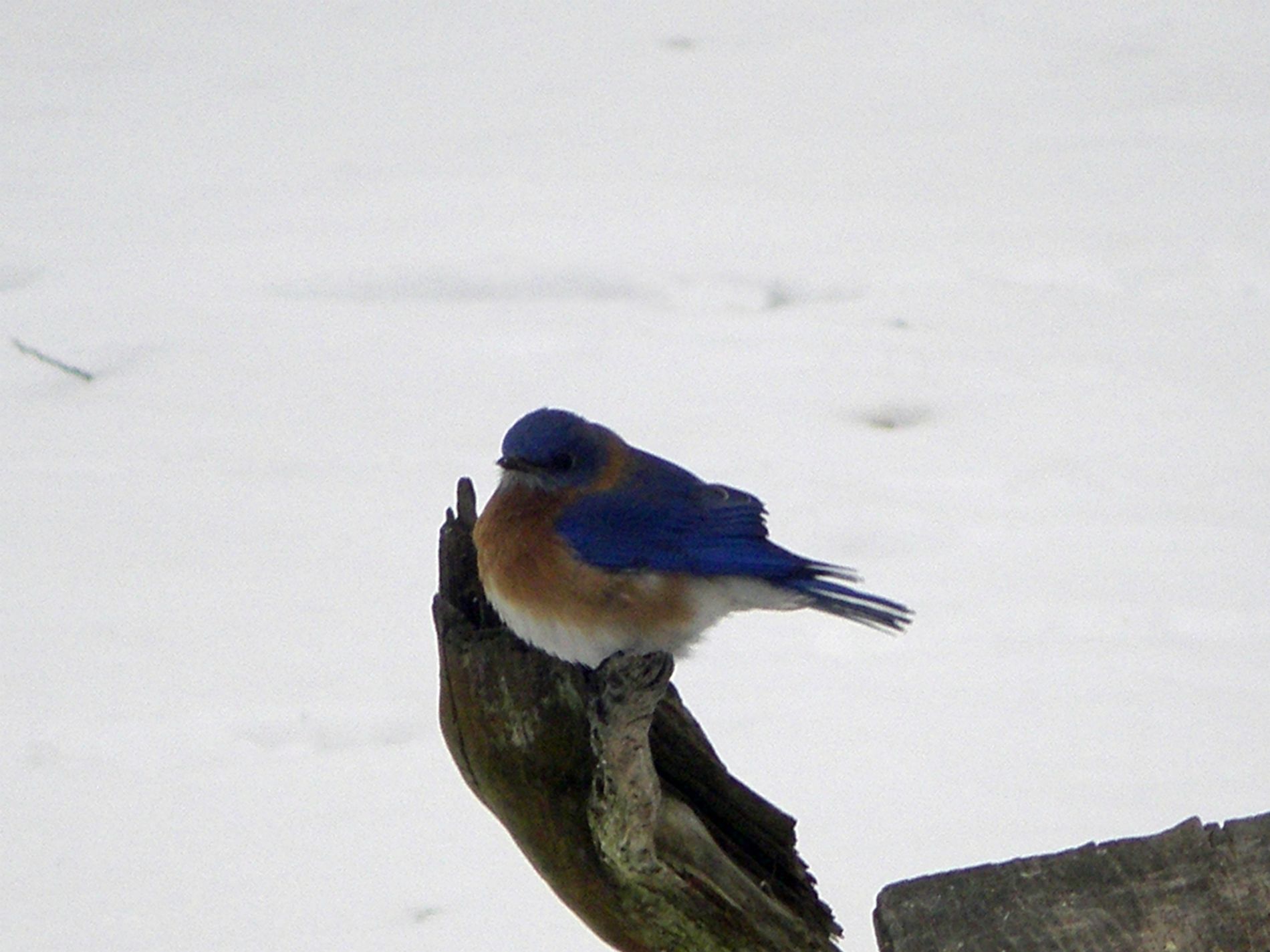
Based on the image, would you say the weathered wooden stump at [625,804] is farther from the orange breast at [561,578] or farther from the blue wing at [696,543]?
the blue wing at [696,543]

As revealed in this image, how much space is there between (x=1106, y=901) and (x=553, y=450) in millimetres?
1701

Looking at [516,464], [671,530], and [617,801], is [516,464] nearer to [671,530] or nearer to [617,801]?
[671,530]

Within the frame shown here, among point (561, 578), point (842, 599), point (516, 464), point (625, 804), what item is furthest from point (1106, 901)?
point (516, 464)

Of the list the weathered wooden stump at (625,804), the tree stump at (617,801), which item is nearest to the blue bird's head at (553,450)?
the weathered wooden stump at (625,804)

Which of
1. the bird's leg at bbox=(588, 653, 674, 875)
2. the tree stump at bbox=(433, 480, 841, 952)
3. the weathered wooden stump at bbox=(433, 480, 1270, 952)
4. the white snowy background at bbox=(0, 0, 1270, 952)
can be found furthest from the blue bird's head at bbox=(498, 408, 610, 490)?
the white snowy background at bbox=(0, 0, 1270, 952)

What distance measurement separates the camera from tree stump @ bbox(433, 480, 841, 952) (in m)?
2.87

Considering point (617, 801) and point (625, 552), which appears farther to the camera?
point (625, 552)

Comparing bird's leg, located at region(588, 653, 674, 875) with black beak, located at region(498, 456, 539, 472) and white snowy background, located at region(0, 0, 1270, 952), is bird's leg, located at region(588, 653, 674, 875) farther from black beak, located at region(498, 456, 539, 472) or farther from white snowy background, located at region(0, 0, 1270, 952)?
white snowy background, located at region(0, 0, 1270, 952)

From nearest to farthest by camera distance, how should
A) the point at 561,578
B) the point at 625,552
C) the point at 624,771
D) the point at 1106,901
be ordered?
the point at 1106,901 → the point at 624,771 → the point at 561,578 → the point at 625,552

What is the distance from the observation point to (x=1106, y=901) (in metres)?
2.33

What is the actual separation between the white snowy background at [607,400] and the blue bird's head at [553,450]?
1.18 meters

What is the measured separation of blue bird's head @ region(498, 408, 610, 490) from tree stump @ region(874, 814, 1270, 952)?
1.54 metres

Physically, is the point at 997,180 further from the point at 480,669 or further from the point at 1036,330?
the point at 480,669

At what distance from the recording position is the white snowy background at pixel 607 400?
4555 mm
